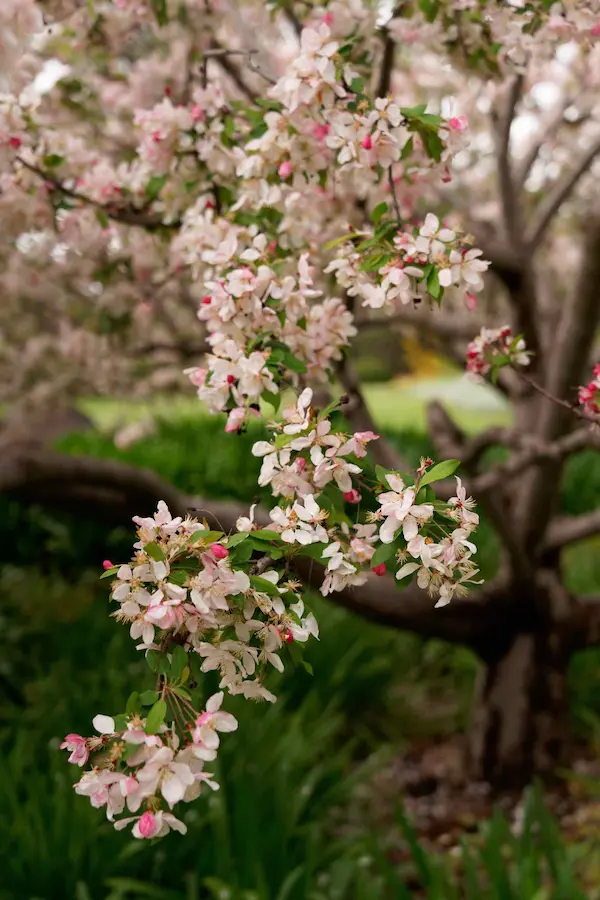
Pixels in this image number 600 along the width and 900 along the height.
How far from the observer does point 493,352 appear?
78.1 inches

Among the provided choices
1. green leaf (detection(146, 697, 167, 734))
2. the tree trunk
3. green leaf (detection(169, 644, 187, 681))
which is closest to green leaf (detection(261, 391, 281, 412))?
green leaf (detection(169, 644, 187, 681))

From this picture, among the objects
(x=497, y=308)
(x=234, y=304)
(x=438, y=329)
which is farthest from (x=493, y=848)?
(x=497, y=308)

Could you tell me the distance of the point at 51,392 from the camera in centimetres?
602

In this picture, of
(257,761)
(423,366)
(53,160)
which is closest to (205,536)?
(53,160)

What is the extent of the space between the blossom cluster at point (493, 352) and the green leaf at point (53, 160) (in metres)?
1.27

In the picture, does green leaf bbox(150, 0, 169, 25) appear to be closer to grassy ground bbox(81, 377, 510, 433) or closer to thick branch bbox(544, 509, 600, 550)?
thick branch bbox(544, 509, 600, 550)

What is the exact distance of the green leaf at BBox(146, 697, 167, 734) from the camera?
3.94ft

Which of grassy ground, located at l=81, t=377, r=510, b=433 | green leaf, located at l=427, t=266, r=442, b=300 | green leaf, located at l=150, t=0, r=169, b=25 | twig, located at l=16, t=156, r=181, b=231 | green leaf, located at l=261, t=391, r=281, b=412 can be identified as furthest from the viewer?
grassy ground, located at l=81, t=377, r=510, b=433

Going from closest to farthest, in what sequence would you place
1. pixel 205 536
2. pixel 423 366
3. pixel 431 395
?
pixel 205 536
pixel 431 395
pixel 423 366

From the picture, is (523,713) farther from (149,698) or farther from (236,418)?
(149,698)

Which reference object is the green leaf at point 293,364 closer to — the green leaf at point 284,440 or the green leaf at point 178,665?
the green leaf at point 284,440

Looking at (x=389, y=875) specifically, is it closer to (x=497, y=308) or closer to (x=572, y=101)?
(x=572, y=101)

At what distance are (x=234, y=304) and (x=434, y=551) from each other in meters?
0.73

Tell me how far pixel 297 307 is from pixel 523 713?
8.91 ft
